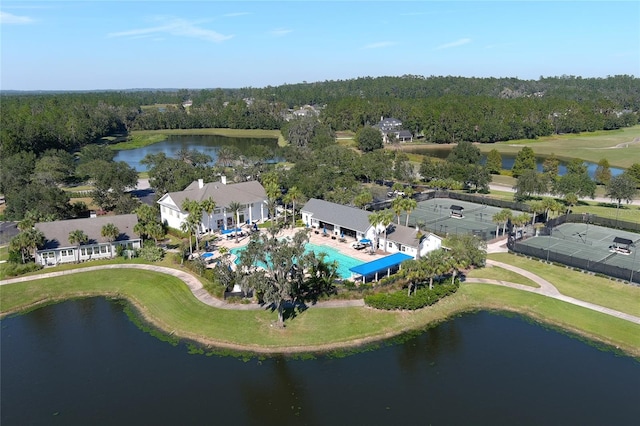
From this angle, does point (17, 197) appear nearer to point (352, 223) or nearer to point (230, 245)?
point (230, 245)

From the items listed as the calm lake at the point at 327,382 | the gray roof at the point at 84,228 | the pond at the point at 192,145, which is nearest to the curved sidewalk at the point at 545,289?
the calm lake at the point at 327,382

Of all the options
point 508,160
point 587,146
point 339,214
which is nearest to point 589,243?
point 339,214

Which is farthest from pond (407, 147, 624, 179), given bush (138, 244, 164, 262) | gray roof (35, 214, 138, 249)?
gray roof (35, 214, 138, 249)

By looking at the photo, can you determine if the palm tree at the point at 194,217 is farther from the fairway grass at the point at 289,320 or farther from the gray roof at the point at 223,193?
the gray roof at the point at 223,193

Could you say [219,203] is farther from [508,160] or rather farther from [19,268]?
[508,160]

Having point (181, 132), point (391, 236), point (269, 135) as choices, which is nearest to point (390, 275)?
point (391, 236)

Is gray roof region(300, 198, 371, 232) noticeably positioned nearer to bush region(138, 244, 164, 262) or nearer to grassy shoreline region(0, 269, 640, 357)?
grassy shoreline region(0, 269, 640, 357)
